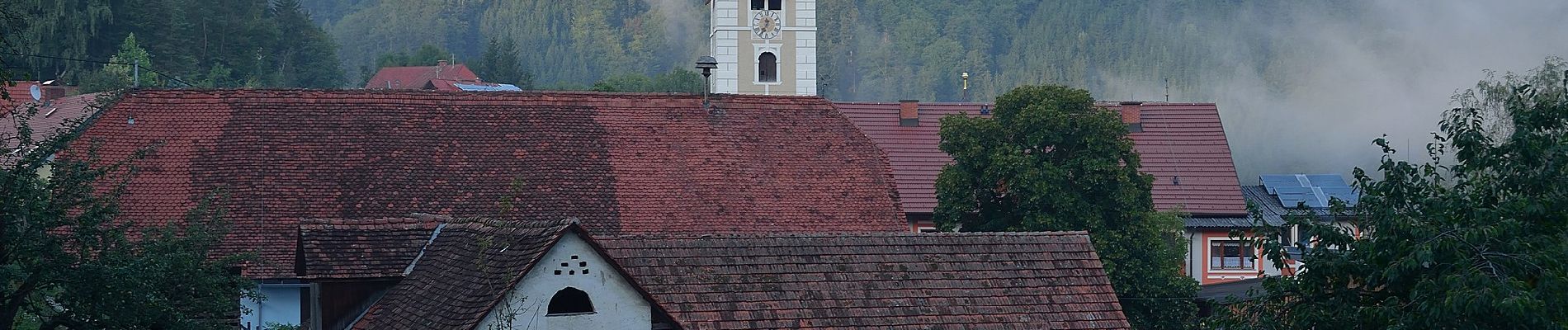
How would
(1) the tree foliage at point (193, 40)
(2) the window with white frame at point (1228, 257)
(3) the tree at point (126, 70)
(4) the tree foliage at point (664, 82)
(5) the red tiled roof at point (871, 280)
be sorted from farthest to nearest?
(4) the tree foliage at point (664, 82)
(1) the tree foliage at point (193, 40)
(3) the tree at point (126, 70)
(2) the window with white frame at point (1228, 257)
(5) the red tiled roof at point (871, 280)

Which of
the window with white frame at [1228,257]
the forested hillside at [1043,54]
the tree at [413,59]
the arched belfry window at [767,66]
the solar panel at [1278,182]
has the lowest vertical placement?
the window with white frame at [1228,257]

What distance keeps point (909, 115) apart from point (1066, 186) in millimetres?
19261

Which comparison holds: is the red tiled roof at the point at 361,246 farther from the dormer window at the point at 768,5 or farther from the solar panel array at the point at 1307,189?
the dormer window at the point at 768,5

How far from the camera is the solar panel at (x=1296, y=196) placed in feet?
169

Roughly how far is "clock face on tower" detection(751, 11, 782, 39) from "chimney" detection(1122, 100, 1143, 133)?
21.0m

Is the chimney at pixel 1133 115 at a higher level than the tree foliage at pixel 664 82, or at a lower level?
lower

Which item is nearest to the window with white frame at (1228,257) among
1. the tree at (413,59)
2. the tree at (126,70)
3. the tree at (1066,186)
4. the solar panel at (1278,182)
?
the solar panel at (1278,182)

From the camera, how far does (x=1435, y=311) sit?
15031 mm

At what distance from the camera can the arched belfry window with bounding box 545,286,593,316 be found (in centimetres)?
1722

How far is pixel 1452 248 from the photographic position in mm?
15484

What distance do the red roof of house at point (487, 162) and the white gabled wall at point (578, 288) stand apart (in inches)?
460

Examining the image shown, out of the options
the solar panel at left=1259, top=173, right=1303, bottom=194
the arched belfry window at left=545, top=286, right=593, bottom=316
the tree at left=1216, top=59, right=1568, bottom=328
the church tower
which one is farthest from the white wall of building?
the church tower

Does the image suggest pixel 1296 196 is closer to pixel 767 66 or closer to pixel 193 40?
pixel 767 66

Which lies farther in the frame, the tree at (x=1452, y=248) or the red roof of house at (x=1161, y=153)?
the red roof of house at (x=1161, y=153)
